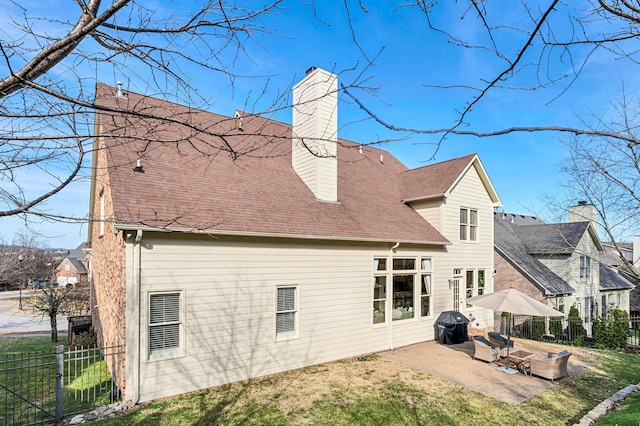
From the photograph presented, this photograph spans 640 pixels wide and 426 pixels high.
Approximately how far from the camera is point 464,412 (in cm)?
654

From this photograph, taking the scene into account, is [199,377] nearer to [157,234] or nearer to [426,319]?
[157,234]

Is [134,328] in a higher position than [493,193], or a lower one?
lower

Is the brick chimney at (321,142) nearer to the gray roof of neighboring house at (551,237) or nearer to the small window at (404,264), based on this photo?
the small window at (404,264)

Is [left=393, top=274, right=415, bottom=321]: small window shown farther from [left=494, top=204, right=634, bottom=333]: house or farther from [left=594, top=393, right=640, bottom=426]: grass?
[left=494, top=204, right=634, bottom=333]: house

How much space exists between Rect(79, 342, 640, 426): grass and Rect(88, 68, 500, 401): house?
0.67 meters

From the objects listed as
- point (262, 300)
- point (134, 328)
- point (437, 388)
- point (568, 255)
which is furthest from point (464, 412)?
point (568, 255)

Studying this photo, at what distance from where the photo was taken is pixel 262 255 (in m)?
8.56

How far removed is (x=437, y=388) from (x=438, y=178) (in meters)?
8.56

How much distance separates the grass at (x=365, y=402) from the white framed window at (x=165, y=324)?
103 centimetres

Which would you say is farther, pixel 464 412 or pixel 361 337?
pixel 361 337

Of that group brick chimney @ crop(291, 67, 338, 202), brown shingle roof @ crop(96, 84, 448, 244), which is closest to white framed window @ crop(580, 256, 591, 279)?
brown shingle roof @ crop(96, 84, 448, 244)

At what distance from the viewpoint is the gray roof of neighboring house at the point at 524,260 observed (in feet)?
57.7

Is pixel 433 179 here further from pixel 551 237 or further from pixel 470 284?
pixel 551 237

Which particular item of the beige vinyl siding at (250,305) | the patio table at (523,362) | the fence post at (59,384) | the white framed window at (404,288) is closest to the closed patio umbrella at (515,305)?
the patio table at (523,362)
